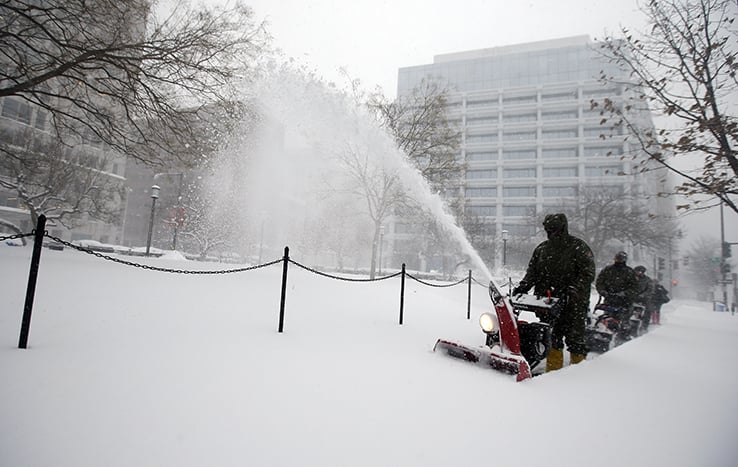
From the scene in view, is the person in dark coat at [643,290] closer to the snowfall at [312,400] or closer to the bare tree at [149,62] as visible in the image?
the snowfall at [312,400]

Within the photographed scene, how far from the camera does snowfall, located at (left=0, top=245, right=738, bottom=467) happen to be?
7.01 feet

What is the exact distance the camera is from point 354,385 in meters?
3.30

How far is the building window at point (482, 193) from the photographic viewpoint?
56484mm

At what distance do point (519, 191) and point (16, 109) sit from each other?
6603 cm

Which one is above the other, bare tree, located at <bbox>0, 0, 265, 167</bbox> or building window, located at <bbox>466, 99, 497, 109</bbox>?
building window, located at <bbox>466, 99, 497, 109</bbox>

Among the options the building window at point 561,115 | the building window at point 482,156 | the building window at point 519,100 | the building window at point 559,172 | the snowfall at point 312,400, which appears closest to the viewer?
the snowfall at point 312,400

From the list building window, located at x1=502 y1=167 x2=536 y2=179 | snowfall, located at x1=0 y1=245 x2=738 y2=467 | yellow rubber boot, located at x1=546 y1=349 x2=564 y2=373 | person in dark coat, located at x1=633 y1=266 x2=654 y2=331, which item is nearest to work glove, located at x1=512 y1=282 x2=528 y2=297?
yellow rubber boot, located at x1=546 y1=349 x2=564 y2=373

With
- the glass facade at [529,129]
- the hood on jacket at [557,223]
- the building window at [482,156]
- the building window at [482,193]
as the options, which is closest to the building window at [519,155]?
the glass facade at [529,129]

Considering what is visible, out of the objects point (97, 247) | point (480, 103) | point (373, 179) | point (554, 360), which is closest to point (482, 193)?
point (480, 103)

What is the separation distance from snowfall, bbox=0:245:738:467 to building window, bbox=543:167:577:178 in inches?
2222

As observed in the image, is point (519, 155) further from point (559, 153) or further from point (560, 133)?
point (560, 133)

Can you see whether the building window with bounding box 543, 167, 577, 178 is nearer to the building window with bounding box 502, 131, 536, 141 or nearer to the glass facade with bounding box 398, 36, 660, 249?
the glass facade with bounding box 398, 36, 660, 249

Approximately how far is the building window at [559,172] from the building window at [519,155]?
3.46m

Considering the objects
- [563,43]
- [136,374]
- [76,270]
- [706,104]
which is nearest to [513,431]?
[136,374]
